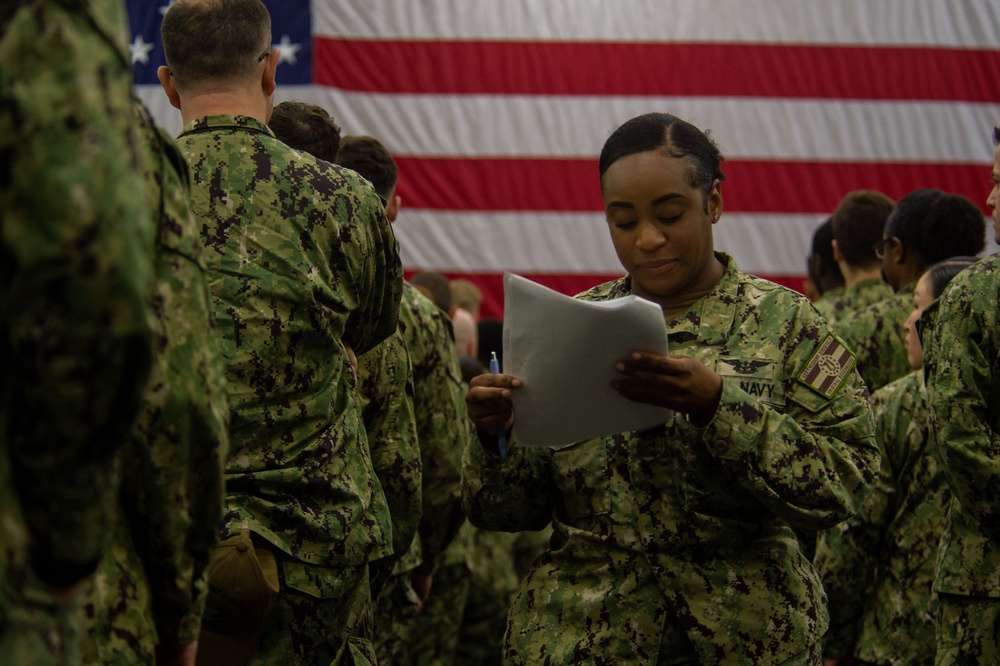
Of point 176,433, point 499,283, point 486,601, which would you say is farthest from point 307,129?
point 499,283

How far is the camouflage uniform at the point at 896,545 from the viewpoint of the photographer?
153 inches

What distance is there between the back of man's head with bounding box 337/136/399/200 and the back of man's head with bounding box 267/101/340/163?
61 cm

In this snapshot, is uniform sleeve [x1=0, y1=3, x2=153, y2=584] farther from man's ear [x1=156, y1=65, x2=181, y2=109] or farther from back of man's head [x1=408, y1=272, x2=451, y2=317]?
back of man's head [x1=408, y1=272, x2=451, y2=317]

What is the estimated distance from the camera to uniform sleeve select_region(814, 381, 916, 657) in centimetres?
394

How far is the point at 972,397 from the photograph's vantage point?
2965 millimetres

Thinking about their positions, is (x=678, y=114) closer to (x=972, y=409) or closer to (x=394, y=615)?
(x=394, y=615)

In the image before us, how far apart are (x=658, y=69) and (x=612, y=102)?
1.17ft

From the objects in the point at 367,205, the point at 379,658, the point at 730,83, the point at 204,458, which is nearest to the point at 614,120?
the point at 730,83

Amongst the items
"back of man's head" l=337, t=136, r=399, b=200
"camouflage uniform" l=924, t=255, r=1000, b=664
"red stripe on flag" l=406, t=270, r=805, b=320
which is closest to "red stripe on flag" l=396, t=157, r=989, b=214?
"red stripe on flag" l=406, t=270, r=805, b=320

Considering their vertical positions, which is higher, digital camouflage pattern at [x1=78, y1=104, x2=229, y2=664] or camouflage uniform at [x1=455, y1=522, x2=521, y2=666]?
digital camouflage pattern at [x1=78, y1=104, x2=229, y2=664]

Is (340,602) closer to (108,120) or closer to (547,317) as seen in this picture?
(547,317)

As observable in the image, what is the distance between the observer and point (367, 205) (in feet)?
9.27

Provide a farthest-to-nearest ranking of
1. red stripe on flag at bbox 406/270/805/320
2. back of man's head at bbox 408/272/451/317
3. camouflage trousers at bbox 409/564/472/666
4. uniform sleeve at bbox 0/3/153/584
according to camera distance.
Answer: red stripe on flag at bbox 406/270/805/320
back of man's head at bbox 408/272/451/317
camouflage trousers at bbox 409/564/472/666
uniform sleeve at bbox 0/3/153/584

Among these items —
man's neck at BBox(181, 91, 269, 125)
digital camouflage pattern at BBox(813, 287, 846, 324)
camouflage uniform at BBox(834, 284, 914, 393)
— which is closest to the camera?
man's neck at BBox(181, 91, 269, 125)
